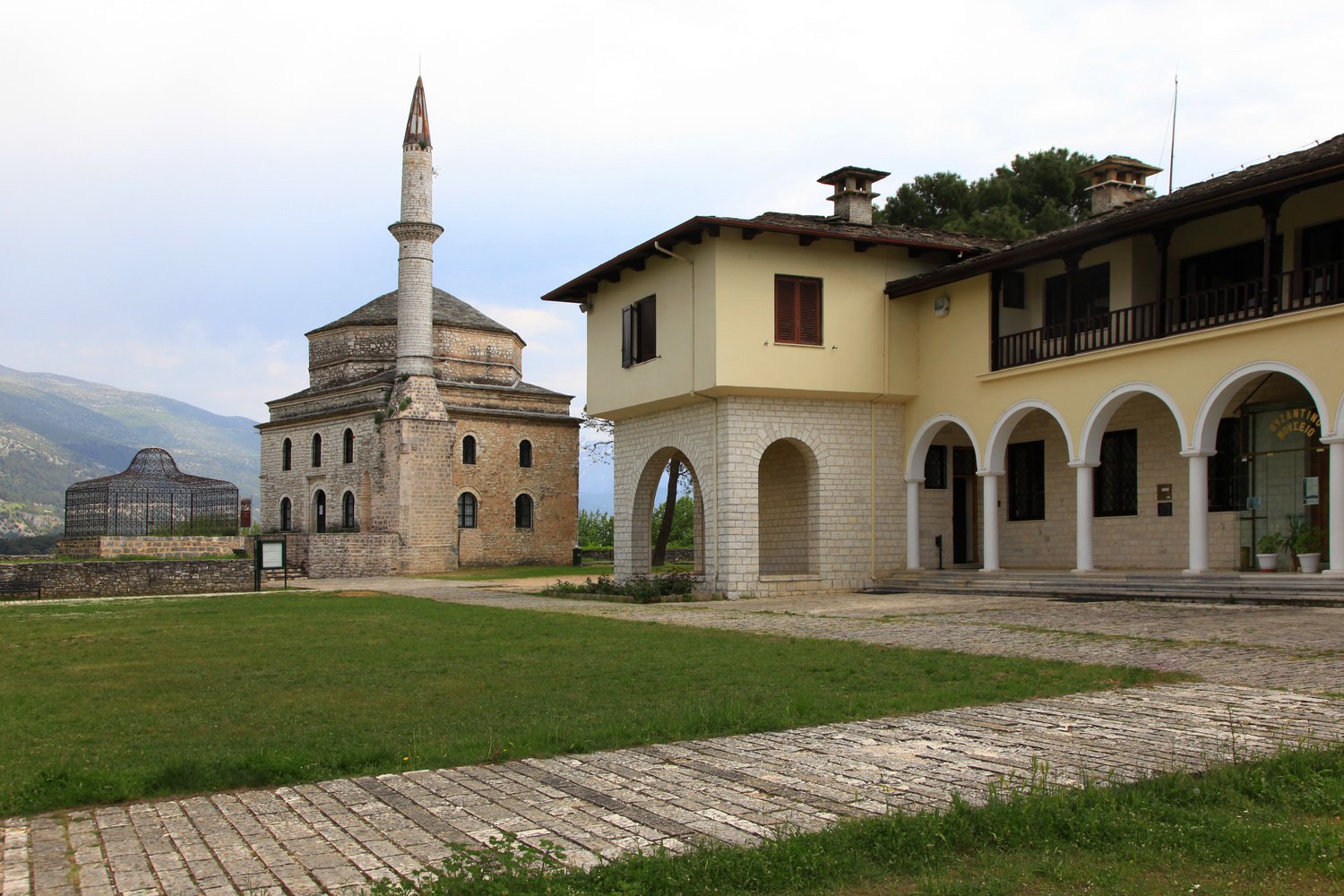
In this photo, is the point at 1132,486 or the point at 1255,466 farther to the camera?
the point at 1132,486

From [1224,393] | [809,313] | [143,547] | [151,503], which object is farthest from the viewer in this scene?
[151,503]

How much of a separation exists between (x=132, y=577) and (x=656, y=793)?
24125 millimetres

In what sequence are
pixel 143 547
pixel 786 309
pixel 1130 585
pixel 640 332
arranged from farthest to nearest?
pixel 143 547, pixel 640 332, pixel 786 309, pixel 1130 585

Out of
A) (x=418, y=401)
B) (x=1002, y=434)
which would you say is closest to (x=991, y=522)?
(x=1002, y=434)

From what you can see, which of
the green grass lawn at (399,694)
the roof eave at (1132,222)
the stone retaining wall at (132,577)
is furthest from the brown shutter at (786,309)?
the stone retaining wall at (132,577)

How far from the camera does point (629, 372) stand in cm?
2339

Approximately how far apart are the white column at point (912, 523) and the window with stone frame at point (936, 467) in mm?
1106

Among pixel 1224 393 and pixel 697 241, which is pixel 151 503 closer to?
pixel 697 241

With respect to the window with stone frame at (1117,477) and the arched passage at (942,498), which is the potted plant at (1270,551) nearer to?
the window with stone frame at (1117,477)

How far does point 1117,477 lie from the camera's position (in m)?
20.3

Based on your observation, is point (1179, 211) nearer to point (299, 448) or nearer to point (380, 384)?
point (380, 384)

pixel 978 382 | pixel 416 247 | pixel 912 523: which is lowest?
pixel 912 523

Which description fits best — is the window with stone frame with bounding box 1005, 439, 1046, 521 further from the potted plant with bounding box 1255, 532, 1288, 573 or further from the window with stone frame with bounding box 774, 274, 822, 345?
the potted plant with bounding box 1255, 532, 1288, 573

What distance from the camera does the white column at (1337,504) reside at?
48.7 ft
